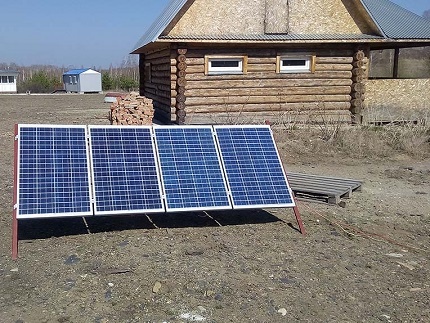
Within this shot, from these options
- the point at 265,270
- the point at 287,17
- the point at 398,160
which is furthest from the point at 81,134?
the point at 287,17

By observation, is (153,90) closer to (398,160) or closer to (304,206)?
(398,160)

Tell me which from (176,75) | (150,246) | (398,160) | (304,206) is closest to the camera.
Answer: (150,246)

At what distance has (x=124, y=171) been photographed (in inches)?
245

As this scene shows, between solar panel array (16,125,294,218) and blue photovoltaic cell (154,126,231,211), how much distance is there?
13mm

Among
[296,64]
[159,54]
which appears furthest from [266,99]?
[159,54]

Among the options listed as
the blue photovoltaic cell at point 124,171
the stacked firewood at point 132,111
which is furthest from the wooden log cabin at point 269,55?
the blue photovoltaic cell at point 124,171

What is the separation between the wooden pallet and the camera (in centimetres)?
794

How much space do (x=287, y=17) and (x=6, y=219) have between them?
11113mm

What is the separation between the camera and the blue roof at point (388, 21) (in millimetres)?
14536

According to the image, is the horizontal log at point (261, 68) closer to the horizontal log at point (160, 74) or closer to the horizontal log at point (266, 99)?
the horizontal log at point (266, 99)

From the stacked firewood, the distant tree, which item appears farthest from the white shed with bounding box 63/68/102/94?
the stacked firewood

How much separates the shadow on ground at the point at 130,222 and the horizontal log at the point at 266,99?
8.19 m

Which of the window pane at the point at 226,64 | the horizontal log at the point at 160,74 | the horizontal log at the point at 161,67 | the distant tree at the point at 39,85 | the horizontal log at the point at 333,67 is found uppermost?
the window pane at the point at 226,64

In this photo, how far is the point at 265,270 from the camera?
17.1 feet
